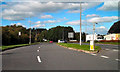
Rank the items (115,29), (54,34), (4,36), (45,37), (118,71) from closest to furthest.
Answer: (118,71)
(4,36)
(115,29)
(54,34)
(45,37)

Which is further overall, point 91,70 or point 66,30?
point 66,30

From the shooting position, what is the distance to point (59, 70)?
7.00 meters

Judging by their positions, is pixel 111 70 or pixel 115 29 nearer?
pixel 111 70

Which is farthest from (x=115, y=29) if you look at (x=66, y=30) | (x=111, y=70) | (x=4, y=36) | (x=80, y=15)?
(x=111, y=70)

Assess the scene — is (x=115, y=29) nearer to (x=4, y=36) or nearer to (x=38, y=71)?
(x=4, y=36)

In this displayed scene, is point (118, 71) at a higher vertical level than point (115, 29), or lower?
lower

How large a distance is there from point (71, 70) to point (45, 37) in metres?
121

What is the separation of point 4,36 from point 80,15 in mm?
17117

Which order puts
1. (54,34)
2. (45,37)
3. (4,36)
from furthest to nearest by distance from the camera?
(45,37) < (54,34) < (4,36)

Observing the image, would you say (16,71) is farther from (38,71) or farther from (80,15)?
(80,15)

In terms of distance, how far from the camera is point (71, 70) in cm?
697

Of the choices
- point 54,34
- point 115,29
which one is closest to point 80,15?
point 115,29

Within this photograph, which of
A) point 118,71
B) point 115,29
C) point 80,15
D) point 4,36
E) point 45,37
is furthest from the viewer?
point 45,37

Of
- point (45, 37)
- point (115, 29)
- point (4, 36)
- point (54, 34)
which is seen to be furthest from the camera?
point (45, 37)
